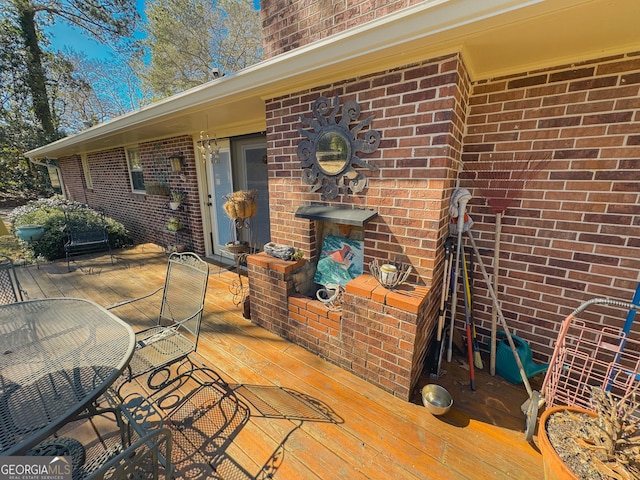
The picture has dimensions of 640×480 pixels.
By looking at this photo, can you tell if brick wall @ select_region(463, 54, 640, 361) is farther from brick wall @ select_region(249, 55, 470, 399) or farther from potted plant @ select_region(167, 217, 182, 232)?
potted plant @ select_region(167, 217, 182, 232)

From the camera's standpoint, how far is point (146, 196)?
5.66m

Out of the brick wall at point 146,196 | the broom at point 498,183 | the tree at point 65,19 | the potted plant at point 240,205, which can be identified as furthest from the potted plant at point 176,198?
the tree at point 65,19

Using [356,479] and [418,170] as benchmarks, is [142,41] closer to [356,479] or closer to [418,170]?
[418,170]

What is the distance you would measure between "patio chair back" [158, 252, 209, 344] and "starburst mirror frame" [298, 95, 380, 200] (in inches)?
46.9

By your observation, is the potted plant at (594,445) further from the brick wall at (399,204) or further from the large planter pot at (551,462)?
the brick wall at (399,204)

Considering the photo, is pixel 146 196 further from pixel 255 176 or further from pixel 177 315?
pixel 177 315

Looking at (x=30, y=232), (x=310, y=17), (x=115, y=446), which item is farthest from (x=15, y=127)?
(x=115, y=446)

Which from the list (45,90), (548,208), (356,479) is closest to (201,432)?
(356,479)

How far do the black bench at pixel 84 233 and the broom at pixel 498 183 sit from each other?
5.99 m

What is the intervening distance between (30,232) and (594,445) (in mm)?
8021

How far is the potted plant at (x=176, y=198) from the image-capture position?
4.74 m

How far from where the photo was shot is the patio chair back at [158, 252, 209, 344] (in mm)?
2066

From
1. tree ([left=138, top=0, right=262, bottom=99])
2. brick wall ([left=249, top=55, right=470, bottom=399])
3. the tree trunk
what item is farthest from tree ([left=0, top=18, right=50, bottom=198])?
brick wall ([left=249, top=55, right=470, bottom=399])

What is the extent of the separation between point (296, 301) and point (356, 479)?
129 centimetres
